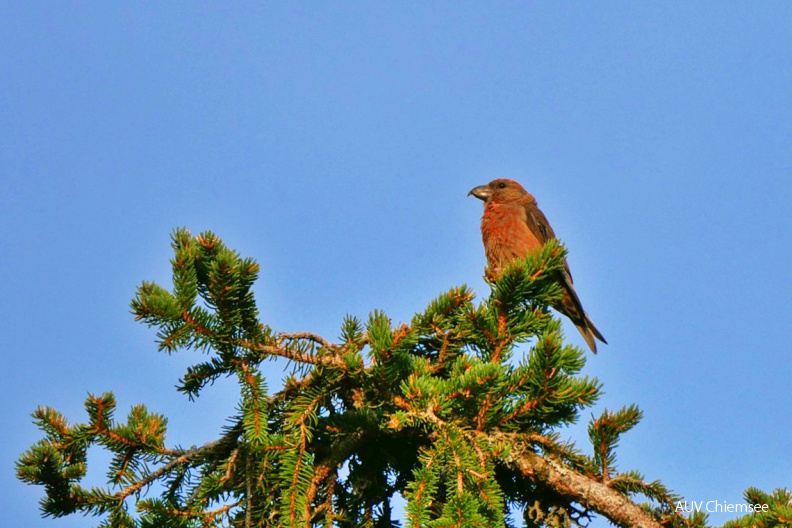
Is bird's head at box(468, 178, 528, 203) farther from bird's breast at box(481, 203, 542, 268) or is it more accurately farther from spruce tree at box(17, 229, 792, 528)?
spruce tree at box(17, 229, 792, 528)

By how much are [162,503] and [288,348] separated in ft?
2.26

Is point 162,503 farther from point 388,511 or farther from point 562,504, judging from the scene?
point 562,504

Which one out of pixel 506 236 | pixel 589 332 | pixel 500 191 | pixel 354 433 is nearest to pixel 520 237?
pixel 506 236

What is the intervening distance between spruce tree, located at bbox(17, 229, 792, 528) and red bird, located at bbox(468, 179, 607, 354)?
9.44 feet

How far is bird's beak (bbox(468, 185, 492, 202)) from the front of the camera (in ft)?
24.1

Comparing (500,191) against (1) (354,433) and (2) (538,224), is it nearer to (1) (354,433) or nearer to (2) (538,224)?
(2) (538,224)

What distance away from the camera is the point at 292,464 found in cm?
265

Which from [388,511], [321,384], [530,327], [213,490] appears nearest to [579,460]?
[530,327]

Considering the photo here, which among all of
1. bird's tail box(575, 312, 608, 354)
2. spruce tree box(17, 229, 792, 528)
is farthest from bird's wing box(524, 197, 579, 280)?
spruce tree box(17, 229, 792, 528)

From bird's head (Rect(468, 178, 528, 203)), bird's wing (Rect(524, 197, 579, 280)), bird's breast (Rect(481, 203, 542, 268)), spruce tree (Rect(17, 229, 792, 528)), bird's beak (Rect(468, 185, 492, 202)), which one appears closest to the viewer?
spruce tree (Rect(17, 229, 792, 528))

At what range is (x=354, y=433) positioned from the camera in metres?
2.87

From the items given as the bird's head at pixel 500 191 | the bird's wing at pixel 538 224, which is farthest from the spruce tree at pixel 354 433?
the bird's head at pixel 500 191

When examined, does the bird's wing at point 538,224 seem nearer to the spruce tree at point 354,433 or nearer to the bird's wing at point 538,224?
the bird's wing at point 538,224

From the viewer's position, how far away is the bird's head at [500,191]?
7.15 metres
